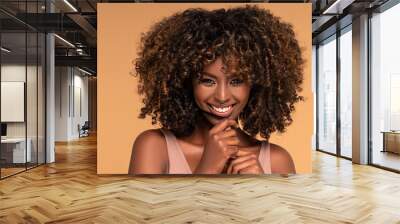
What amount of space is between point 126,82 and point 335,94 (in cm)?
585

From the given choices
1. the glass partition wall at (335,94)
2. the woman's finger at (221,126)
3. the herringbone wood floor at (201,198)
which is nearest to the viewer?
the herringbone wood floor at (201,198)

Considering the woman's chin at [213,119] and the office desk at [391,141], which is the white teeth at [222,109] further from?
the office desk at [391,141]

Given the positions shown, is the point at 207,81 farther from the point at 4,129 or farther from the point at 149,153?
the point at 4,129

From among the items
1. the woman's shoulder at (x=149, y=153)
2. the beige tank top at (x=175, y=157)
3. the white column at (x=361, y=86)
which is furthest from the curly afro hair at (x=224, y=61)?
the white column at (x=361, y=86)

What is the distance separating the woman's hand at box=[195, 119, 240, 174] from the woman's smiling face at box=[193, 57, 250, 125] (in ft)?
0.62

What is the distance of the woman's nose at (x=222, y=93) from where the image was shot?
5.83 metres

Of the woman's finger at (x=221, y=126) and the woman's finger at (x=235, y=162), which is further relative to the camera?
the woman's finger at (x=235, y=162)

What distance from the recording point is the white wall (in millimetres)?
16578

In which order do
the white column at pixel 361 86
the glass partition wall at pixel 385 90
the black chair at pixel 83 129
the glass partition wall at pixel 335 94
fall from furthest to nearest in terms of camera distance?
the black chair at pixel 83 129, the glass partition wall at pixel 335 94, the white column at pixel 361 86, the glass partition wall at pixel 385 90

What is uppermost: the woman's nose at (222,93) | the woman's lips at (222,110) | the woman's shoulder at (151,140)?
the woman's nose at (222,93)

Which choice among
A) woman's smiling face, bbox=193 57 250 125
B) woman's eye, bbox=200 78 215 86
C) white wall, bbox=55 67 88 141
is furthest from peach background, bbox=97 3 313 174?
white wall, bbox=55 67 88 141

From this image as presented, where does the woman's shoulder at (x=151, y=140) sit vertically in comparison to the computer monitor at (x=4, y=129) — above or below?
below

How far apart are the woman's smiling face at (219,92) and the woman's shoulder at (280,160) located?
3.19 ft

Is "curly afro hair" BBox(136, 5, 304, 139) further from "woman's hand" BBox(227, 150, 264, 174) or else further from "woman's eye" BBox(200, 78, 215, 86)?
"woman's hand" BBox(227, 150, 264, 174)
